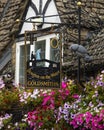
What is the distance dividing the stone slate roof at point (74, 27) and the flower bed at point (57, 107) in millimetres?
1428

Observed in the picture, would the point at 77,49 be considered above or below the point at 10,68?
above

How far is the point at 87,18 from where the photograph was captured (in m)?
11.4

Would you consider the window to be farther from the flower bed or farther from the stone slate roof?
the flower bed

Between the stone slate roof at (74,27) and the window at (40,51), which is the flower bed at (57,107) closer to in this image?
the stone slate roof at (74,27)

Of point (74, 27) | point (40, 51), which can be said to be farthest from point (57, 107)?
point (74, 27)

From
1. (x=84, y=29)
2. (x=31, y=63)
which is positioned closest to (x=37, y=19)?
(x=84, y=29)

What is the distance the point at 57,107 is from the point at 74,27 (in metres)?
3.41

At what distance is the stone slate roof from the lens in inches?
406

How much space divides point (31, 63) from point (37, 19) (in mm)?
3425

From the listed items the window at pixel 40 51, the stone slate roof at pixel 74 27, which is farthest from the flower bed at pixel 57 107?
the window at pixel 40 51

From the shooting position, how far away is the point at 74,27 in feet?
36.3

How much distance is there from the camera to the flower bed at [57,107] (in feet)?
23.2

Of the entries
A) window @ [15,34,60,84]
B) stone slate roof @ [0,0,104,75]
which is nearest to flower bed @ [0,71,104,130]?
stone slate roof @ [0,0,104,75]

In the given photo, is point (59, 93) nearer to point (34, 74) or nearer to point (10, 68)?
point (34, 74)
